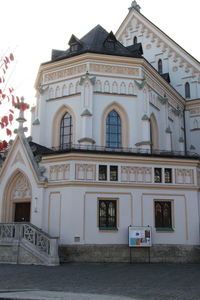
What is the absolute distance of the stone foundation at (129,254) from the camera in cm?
2064

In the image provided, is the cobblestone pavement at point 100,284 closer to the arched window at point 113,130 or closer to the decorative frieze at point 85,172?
the decorative frieze at point 85,172

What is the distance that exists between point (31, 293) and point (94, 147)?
17369mm

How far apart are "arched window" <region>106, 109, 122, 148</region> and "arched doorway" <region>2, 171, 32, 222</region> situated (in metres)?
7.79

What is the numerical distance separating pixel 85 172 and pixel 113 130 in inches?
283

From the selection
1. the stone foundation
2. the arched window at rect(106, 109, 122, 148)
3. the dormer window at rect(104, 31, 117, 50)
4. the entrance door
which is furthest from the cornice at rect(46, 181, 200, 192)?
the dormer window at rect(104, 31, 117, 50)

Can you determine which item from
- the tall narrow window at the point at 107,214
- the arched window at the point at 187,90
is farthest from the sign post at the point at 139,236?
the arched window at the point at 187,90

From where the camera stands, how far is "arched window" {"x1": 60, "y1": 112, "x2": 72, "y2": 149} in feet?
93.5

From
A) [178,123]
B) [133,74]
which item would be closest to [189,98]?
[178,123]

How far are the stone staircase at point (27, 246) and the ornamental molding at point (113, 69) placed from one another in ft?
48.7

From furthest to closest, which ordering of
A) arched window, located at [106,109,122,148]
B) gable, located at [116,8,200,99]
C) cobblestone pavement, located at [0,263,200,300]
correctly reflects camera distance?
gable, located at [116,8,200,99]
arched window, located at [106,109,122,148]
cobblestone pavement, located at [0,263,200,300]

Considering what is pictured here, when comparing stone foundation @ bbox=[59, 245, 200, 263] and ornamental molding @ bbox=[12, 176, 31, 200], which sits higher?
ornamental molding @ bbox=[12, 176, 31, 200]

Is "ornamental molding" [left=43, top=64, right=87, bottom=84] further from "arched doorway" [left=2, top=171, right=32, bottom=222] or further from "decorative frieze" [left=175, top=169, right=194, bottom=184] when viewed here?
"decorative frieze" [left=175, top=169, right=194, bottom=184]

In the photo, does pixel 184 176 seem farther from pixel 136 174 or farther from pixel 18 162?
pixel 18 162

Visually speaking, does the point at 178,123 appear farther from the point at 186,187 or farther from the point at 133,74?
the point at 186,187
